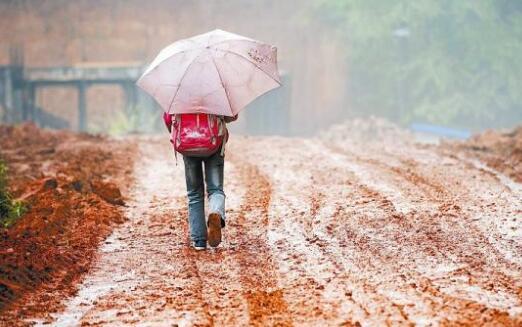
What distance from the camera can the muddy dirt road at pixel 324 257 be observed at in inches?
176

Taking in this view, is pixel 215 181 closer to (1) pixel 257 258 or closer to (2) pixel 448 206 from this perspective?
(1) pixel 257 258

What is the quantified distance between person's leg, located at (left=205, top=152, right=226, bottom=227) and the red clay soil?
3.75 ft

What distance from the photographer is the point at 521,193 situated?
7.80 m

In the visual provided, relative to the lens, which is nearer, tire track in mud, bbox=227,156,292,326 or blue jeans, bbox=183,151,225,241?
tire track in mud, bbox=227,156,292,326

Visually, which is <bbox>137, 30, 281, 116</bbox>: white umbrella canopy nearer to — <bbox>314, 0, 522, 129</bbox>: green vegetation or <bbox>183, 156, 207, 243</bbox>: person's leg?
<bbox>183, 156, 207, 243</bbox>: person's leg

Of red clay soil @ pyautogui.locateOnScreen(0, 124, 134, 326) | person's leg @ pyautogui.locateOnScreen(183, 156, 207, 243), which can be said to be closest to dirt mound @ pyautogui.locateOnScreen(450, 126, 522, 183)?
person's leg @ pyautogui.locateOnScreen(183, 156, 207, 243)

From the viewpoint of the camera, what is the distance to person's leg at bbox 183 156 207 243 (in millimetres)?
6086

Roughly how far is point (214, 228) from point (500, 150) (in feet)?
26.3

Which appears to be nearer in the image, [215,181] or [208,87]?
[208,87]

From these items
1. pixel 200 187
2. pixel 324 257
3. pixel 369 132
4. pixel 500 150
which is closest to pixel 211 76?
pixel 200 187

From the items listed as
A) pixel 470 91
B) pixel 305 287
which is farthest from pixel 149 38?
pixel 305 287

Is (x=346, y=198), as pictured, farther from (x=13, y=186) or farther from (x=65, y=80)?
(x=65, y=80)

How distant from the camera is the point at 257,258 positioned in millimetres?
5816

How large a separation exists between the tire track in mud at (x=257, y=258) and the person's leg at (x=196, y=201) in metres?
0.37
